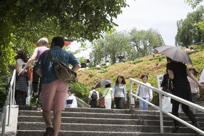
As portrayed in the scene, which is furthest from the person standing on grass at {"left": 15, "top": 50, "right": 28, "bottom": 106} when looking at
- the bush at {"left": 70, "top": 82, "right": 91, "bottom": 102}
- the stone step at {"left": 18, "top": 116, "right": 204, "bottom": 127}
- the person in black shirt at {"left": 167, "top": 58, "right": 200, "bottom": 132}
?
the bush at {"left": 70, "top": 82, "right": 91, "bottom": 102}

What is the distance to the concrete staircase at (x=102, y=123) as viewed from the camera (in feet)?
21.4

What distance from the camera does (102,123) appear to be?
24.9 feet

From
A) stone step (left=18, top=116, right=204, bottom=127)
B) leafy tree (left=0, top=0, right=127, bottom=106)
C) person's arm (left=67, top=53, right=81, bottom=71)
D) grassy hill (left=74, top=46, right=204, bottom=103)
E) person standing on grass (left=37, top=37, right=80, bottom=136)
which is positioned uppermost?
grassy hill (left=74, top=46, right=204, bottom=103)

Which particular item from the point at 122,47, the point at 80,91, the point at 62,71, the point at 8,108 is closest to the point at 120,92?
the point at 8,108

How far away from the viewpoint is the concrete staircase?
21.4ft

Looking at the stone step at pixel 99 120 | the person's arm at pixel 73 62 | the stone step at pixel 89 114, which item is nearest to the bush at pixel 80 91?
the stone step at pixel 89 114

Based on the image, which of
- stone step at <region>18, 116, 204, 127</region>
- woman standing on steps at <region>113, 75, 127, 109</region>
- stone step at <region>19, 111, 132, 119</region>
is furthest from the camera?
woman standing on steps at <region>113, 75, 127, 109</region>

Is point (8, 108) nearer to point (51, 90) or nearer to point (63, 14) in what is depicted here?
point (51, 90)

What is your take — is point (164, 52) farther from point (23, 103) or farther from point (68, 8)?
point (23, 103)

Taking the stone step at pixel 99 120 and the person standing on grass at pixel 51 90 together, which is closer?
the person standing on grass at pixel 51 90

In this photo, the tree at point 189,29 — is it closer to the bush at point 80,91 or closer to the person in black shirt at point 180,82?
the bush at point 80,91

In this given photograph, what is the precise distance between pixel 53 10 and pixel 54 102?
6.94ft

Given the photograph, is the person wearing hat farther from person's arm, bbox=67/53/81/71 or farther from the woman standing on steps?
the woman standing on steps

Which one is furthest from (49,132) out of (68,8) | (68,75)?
(68,8)
